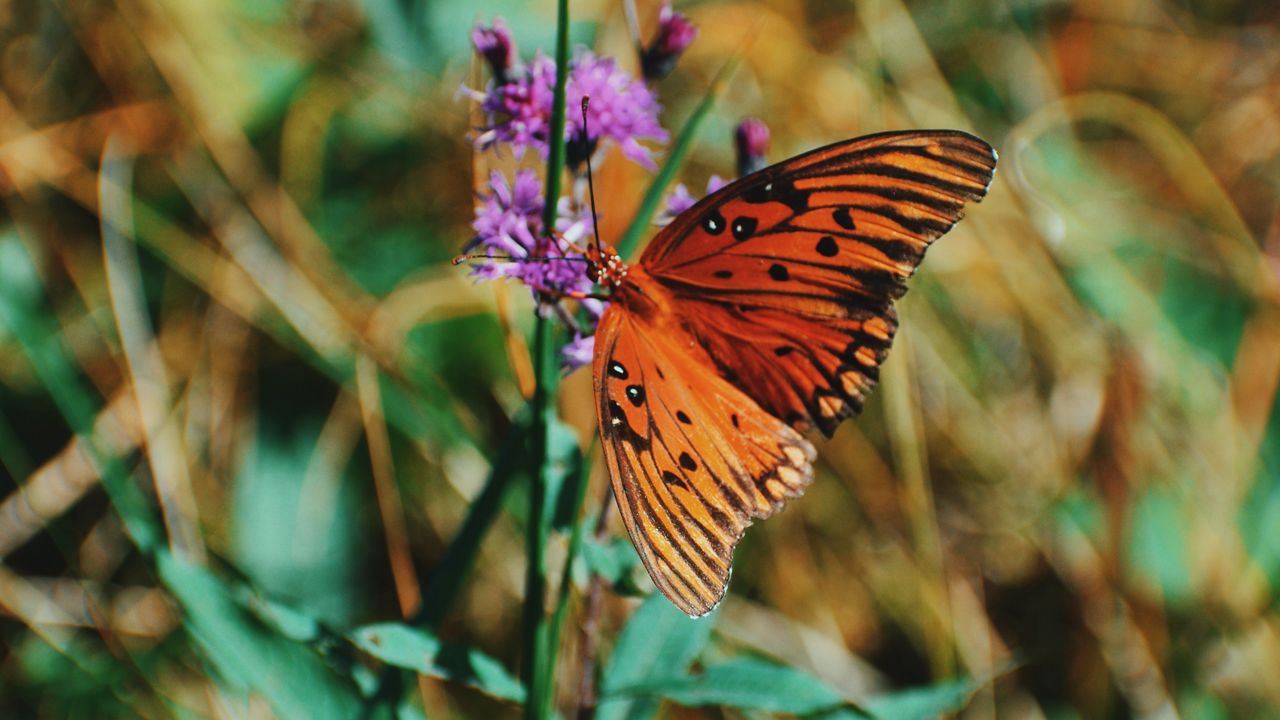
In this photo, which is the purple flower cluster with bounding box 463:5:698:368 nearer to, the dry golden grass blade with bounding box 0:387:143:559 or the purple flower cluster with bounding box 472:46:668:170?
the purple flower cluster with bounding box 472:46:668:170

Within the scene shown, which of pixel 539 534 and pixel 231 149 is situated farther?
Result: pixel 231 149

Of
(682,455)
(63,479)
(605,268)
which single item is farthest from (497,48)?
(63,479)

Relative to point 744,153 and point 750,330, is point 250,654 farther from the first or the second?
point 744,153

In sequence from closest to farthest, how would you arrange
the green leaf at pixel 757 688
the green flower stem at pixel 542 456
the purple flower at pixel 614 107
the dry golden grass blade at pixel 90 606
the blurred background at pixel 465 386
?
1. the green flower stem at pixel 542 456
2. the green leaf at pixel 757 688
3. the purple flower at pixel 614 107
4. the dry golden grass blade at pixel 90 606
5. the blurred background at pixel 465 386

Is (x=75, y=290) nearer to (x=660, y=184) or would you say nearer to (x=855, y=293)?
(x=660, y=184)

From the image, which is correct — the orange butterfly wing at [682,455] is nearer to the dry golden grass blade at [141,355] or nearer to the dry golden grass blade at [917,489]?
the dry golden grass blade at [917,489]

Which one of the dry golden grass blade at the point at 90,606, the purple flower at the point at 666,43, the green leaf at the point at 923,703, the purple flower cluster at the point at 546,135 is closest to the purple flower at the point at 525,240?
the purple flower cluster at the point at 546,135
